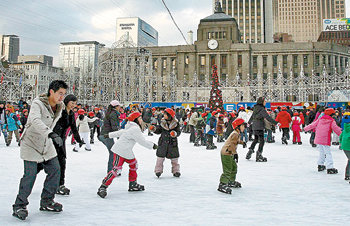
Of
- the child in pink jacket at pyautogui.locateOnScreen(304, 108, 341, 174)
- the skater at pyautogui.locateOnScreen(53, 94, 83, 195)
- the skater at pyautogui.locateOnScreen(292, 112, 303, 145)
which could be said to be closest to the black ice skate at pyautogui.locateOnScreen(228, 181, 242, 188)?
the child in pink jacket at pyautogui.locateOnScreen(304, 108, 341, 174)

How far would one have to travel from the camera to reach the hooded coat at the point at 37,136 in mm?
3264

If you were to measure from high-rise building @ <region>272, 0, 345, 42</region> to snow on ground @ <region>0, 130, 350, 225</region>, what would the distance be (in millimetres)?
147047

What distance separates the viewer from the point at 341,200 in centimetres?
433

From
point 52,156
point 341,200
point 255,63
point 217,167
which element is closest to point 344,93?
point 217,167

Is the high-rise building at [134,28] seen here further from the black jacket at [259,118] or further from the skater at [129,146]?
the skater at [129,146]

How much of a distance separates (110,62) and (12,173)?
69.7 ft

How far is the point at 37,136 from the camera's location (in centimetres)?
339

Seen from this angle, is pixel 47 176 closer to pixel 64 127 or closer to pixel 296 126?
pixel 64 127

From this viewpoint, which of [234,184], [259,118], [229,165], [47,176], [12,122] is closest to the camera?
[47,176]

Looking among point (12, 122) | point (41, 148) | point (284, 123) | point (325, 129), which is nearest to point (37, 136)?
point (41, 148)

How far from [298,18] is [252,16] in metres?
64.3

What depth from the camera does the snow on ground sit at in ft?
11.3

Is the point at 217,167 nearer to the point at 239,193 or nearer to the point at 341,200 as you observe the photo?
the point at 239,193

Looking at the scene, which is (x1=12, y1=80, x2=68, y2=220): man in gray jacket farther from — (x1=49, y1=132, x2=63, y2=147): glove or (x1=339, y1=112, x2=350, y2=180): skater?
(x1=339, y1=112, x2=350, y2=180): skater
